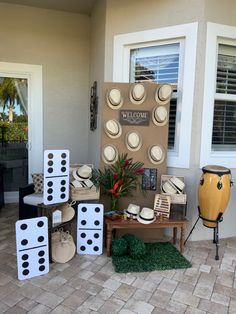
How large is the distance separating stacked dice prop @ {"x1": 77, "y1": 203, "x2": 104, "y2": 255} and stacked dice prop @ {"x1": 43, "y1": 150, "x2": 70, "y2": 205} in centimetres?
25

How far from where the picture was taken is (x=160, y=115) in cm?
309

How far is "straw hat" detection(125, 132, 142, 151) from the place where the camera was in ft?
10.2

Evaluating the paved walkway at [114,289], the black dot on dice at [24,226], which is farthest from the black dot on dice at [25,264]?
the black dot on dice at [24,226]

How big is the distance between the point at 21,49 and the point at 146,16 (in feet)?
6.64

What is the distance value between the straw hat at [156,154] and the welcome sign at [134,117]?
33 cm

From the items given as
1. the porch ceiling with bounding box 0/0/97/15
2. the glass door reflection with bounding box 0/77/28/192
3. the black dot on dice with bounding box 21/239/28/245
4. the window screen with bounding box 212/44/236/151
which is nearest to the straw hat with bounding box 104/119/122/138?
the window screen with bounding box 212/44/236/151

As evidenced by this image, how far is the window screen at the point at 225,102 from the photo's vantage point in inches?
128

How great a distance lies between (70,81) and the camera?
14.5 feet

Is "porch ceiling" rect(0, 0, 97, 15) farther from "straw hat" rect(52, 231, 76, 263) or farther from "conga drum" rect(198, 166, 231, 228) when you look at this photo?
"straw hat" rect(52, 231, 76, 263)

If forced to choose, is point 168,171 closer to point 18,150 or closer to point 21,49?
point 18,150

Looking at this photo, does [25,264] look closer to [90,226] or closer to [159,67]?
[90,226]

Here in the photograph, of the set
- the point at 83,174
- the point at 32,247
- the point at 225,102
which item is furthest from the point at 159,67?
the point at 32,247

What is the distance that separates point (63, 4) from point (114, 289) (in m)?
3.90

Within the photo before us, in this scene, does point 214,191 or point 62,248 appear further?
point 214,191
